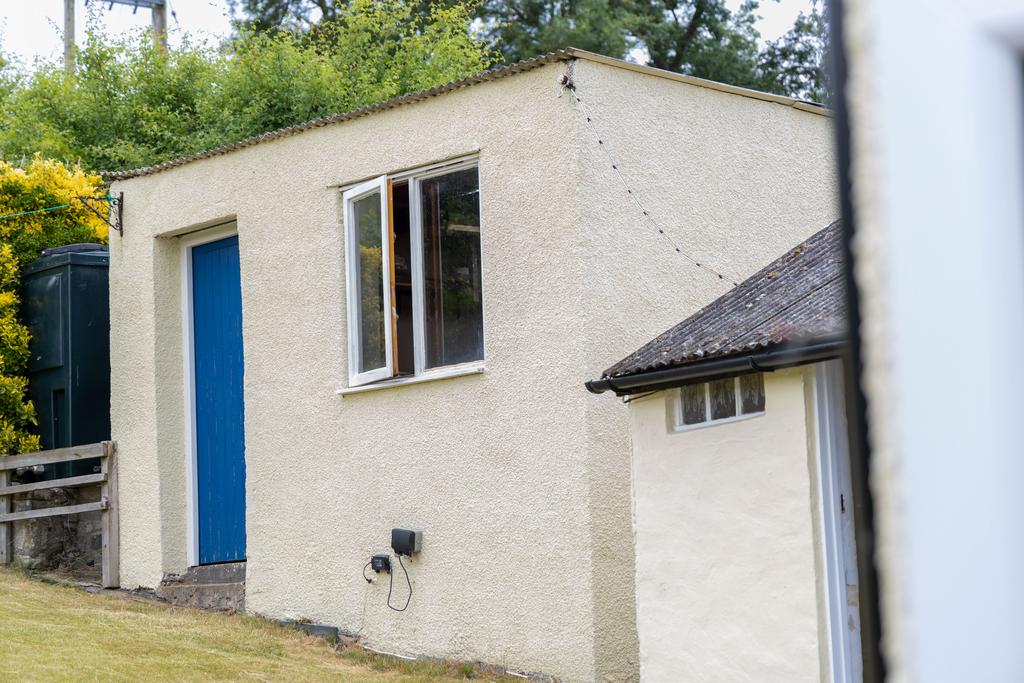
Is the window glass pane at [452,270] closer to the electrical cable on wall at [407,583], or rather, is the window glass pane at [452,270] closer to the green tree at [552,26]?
the electrical cable on wall at [407,583]

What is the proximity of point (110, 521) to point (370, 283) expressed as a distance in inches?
140

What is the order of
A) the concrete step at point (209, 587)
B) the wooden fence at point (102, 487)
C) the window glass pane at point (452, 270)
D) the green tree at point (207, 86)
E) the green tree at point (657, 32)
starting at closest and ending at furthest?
the window glass pane at point (452, 270) → the concrete step at point (209, 587) → the wooden fence at point (102, 487) → the green tree at point (207, 86) → the green tree at point (657, 32)

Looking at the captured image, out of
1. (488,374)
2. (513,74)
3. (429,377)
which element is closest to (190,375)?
(429,377)

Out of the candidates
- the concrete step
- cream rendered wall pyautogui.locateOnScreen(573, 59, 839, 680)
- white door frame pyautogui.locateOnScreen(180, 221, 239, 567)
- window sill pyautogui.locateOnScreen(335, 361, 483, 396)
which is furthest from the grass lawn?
window sill pyautogui.locateOnScreen(335, 361, 483, 396)

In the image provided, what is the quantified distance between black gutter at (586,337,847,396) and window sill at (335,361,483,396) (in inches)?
59.2

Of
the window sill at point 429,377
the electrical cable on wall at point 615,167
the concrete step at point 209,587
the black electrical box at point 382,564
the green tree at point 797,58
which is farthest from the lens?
the green tree at point 797,58

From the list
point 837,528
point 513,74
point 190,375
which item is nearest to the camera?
point 837,528

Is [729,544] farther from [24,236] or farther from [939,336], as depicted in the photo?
[24,236]

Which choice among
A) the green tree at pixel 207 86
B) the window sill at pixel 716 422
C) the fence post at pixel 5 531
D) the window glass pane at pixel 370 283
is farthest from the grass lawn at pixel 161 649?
the green tree at pixel 207 86

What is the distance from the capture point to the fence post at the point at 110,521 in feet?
37.1

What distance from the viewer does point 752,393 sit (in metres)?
7.01

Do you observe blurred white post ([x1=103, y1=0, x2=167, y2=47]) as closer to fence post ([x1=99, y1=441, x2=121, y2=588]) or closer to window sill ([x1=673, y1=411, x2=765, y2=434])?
fence post ([x1=99, y1=441, x2=121, y2=588])

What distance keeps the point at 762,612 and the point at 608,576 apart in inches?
60.8

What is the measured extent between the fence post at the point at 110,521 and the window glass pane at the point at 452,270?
363 centimetres
